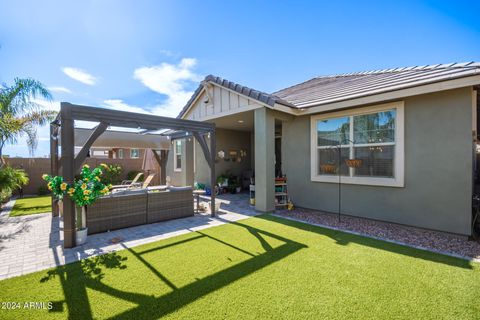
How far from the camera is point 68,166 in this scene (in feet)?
15.5

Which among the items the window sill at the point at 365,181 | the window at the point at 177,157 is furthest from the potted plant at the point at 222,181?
the window sill at the point at 365,181

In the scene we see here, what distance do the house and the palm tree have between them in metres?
7.47

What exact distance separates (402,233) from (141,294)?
19.4ft

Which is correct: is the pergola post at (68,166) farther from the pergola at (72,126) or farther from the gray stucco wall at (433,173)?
the gray stucco wall at (433,173)

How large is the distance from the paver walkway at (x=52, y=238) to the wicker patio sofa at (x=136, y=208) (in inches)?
8.1

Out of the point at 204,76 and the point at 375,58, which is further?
the point at 375,58

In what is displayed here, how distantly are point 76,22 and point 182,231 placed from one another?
24.2ft

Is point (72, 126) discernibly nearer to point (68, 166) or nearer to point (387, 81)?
point (68, 166)

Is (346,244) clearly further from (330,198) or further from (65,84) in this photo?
(65,84)

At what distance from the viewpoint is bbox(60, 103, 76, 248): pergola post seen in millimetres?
4617

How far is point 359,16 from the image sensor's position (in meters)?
7.79

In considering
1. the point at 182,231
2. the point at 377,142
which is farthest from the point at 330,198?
the point at 182,231

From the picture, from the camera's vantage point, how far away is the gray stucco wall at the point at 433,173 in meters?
5.06

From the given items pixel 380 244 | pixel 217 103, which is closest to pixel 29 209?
pixel 217 103
